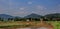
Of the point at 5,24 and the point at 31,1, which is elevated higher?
the point at 31,1

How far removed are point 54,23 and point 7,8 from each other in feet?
2.31

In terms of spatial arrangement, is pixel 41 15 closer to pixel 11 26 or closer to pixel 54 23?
pixel 54 23

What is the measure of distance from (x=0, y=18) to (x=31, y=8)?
1.51 feet

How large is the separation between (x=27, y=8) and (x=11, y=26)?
1.12 feet

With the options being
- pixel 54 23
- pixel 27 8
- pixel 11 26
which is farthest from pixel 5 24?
pixel 54 23

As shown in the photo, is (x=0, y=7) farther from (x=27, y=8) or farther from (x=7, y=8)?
(x=27, y=8)

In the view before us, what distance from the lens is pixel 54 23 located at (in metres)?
1.81

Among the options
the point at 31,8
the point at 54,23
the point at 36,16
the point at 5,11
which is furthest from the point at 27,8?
the point at 54,23

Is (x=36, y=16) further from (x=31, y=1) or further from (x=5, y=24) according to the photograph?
(x=5, y=24)

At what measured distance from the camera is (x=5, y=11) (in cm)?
179

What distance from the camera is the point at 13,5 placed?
1.81 metres

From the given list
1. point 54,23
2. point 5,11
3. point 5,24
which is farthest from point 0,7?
point 54,23

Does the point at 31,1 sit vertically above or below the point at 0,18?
above

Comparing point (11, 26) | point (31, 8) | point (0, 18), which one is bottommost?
point (11, 26)
